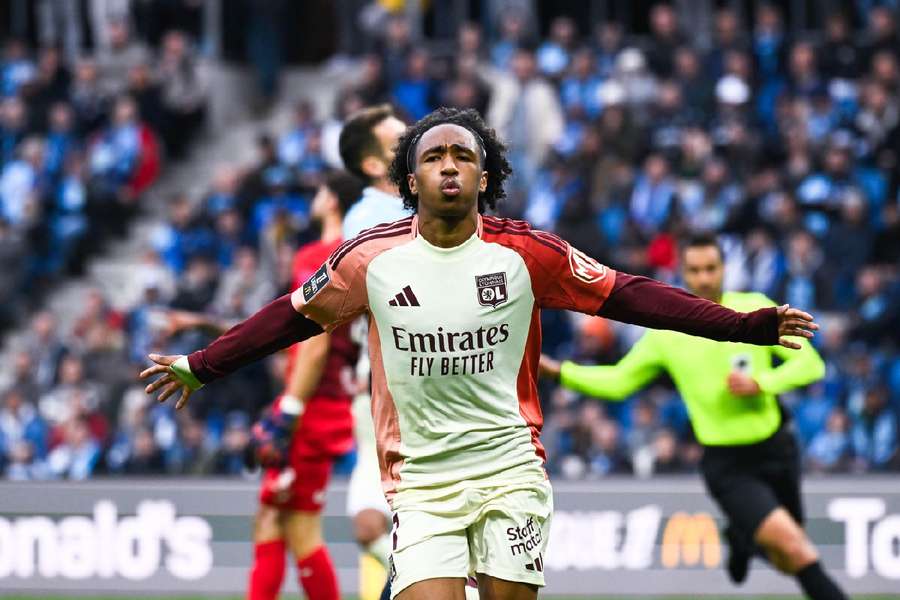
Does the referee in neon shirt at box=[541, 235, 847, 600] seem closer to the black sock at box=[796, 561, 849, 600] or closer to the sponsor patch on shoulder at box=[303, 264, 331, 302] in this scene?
the black sock at box=[796, 561, 849, 600]

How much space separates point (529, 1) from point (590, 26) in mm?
814

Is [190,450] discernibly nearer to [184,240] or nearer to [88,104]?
[184,240]

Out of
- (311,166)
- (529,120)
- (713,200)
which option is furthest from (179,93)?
(713,200)

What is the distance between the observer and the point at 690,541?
11.9 m

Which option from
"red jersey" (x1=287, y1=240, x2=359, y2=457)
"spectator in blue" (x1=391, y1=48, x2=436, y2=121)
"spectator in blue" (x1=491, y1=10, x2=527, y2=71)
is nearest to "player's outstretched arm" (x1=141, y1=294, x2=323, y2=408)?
"red jersey" (x1=287, y1=240, x2=359, y2=457)

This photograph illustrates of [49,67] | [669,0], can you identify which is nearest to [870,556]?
[669,0]

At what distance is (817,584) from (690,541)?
3296 millimetres

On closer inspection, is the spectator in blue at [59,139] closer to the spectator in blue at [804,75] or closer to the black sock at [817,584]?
the spectator in blue at [804,75]

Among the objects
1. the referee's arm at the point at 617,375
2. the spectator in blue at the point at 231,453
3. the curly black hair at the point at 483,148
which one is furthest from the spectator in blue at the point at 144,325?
the curly black hair at the point at 483,148

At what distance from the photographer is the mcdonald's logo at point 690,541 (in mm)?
11812

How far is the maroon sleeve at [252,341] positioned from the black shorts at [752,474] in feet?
11.7

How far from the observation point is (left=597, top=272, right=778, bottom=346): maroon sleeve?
6047 millimetres

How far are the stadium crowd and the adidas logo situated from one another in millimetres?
7712

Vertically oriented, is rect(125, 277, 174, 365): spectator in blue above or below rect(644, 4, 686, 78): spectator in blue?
below
